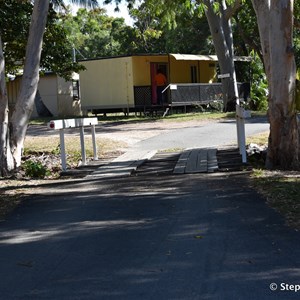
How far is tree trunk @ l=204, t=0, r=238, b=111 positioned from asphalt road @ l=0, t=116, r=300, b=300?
1734cm

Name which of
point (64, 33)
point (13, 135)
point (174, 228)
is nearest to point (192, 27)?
point (64, 33)

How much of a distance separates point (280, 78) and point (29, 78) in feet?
17.2

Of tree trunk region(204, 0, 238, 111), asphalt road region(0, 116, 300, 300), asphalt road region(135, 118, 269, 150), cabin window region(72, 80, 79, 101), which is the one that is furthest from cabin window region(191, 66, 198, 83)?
asphalt road region(0, 116, 300, 300)

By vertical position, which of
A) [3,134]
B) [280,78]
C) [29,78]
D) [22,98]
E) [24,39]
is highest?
[24,39]

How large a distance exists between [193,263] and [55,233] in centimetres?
193

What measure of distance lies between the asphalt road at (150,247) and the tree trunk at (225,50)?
17344 millimetres

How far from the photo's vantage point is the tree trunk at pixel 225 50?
80.9ft

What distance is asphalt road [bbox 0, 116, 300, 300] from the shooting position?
435 centimetres

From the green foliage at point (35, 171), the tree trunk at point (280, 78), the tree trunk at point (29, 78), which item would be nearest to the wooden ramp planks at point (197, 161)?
the tree trunk at point (280, 78)

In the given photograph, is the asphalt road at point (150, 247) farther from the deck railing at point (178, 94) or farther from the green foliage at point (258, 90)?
the green foliage at point (258, 90)

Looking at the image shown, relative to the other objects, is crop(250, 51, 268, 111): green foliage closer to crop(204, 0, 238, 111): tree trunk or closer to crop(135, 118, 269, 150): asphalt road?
crop(204, 0, 238, 111): tree trunk

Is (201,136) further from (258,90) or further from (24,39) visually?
(258,90)

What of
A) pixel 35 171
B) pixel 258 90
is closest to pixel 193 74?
pixel 258 90

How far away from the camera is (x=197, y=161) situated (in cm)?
1127
